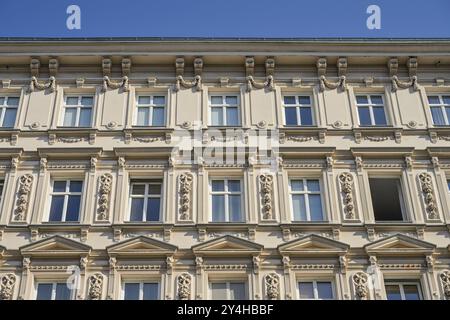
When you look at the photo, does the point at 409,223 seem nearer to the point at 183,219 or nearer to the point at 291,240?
the point at 291,240

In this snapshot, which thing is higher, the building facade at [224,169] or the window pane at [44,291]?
the building facade at [224,169]

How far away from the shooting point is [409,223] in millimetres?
20828

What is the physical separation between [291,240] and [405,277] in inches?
132

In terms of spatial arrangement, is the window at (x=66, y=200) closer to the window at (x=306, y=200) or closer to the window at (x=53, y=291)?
the window at (x=53, y=291)

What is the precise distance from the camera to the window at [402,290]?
19875 mm

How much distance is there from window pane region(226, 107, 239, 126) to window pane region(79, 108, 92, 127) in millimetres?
4665

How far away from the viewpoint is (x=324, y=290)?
1991 cm

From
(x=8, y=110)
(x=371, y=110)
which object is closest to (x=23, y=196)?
(x=8, y=110)

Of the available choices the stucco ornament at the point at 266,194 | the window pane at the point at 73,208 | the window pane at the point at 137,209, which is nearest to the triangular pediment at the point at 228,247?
the stucco ornament at the point at 266,194

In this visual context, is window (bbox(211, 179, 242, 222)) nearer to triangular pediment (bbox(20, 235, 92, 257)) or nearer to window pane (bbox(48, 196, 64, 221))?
triangular pediment (bbox(20, 235, 92, 257))

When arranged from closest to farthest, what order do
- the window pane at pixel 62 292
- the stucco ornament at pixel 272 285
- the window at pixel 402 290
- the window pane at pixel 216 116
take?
the stucco ornament at pixel 272 285, the window pane at pixel 62 292, the window at pixel 402 290, the window pane at pixel 216 116

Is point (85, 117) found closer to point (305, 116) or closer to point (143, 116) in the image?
point (143, 116)

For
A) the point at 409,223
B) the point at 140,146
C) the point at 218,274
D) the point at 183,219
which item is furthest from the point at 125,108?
the point at 409,223

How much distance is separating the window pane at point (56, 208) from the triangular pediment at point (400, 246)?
911cm
